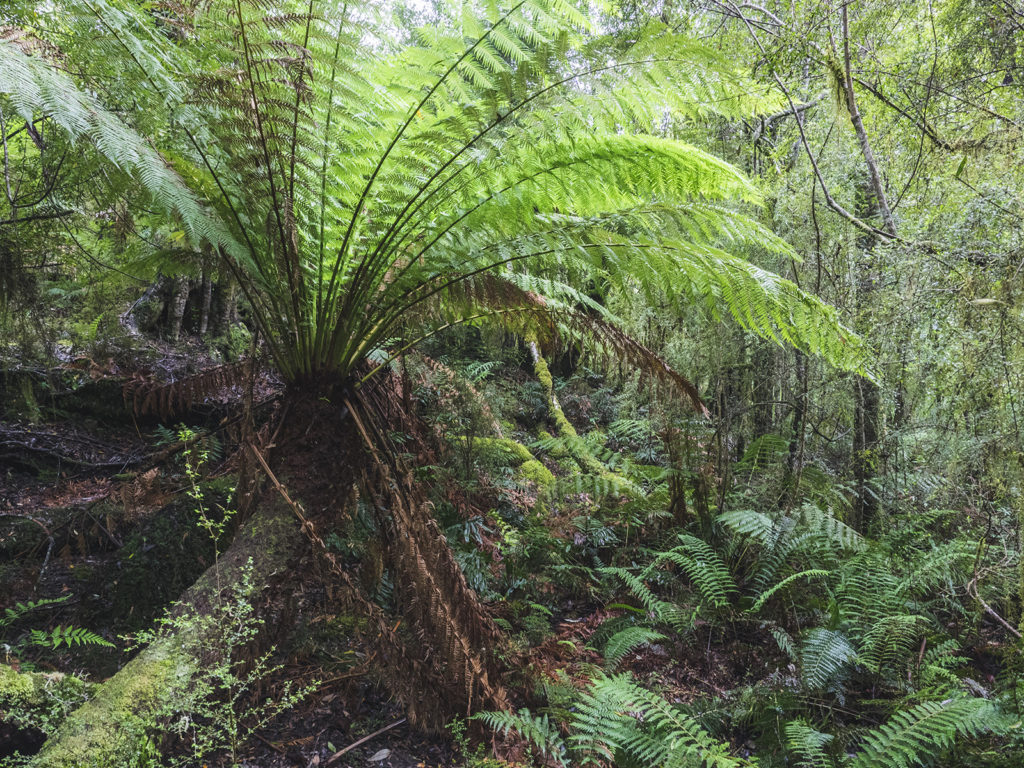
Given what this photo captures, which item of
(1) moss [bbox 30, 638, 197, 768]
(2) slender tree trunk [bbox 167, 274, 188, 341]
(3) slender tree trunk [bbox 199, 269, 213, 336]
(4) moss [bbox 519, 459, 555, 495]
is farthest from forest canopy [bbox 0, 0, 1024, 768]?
(3) slender tree trunk [bbox 199, 269, 213, 336]

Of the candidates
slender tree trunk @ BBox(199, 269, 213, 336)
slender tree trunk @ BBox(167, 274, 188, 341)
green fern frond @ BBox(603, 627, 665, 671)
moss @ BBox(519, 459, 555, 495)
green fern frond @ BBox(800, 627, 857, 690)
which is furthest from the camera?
slender tree trunk @ BBox(199, 269, 213, 336)

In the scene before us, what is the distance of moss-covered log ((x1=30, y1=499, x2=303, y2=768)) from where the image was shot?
1.26 meters

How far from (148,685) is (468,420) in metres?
2.25

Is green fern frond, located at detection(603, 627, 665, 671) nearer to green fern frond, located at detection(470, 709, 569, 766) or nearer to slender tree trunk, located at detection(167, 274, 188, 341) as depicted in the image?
green fern frond, located at detection(470, 709, 569, 766)

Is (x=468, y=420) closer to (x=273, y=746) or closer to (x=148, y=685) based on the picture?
(x=273, y=746)

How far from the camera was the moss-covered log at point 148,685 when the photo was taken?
1.26 m

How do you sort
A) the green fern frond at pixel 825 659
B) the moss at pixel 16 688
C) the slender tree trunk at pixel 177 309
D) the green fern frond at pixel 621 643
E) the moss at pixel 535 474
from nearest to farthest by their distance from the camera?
the moss at pixel 16 688
the green fern frond at pixel 825 659
the green fern frond at pixel 621 643
the moss at pixel 535 474
the slender tree trunk at pixel 177 309

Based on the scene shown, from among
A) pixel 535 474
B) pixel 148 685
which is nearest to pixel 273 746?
pixel 148 685

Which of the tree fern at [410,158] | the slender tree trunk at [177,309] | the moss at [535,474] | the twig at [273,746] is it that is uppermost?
the slender tree trunk at [177,309]

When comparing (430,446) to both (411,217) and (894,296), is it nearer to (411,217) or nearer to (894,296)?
(411,217)

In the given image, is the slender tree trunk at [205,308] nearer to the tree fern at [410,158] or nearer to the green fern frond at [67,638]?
the tree fern at [410,158]

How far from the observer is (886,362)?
2961 mm

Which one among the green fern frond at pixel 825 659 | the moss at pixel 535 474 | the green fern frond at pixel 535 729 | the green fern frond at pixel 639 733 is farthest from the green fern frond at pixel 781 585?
the moss at pixel 535 474

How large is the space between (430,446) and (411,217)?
55.9 inches
